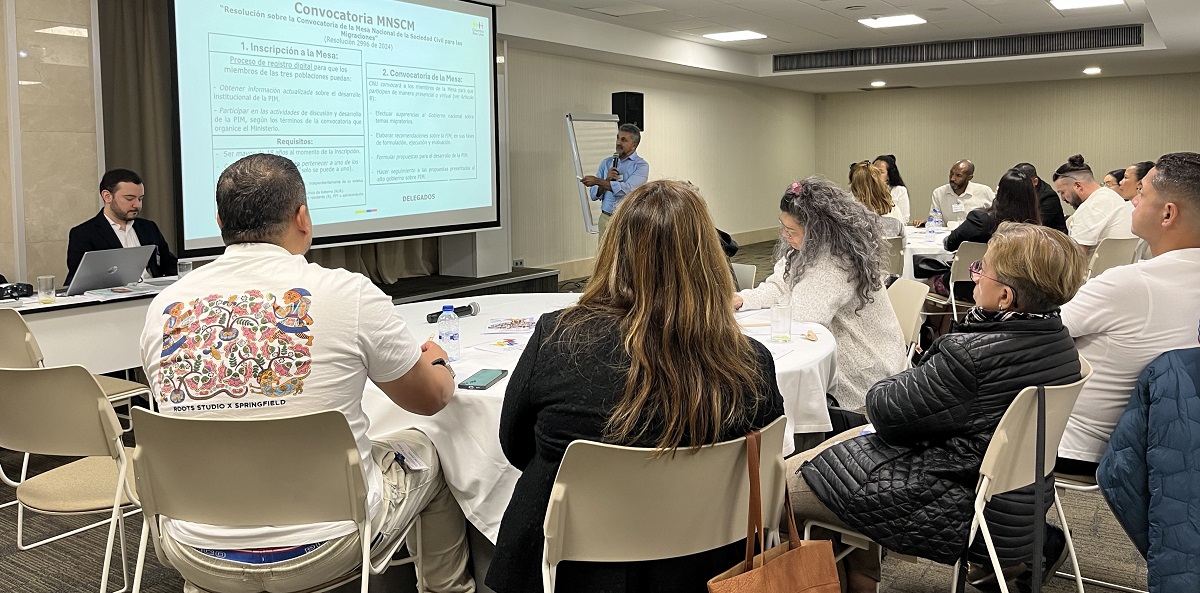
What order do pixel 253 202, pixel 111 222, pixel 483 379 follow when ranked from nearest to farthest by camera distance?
pixel 253 202
pixel 483 379
pixel 111 222

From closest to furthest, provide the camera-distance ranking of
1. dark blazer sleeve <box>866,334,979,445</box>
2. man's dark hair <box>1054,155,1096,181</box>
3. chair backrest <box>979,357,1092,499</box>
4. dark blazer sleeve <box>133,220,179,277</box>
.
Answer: chair backrest <box>979,357,1092,499</box>
dark blazer sleeve <box>866,334,979,445</box>
dark blazer sleeve <box>133,220,179,277</box>
man's dark hair <box>1054,155,1096,181</box>

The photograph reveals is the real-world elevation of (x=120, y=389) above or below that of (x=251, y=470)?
below

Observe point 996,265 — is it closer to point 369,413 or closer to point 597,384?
point 597,384

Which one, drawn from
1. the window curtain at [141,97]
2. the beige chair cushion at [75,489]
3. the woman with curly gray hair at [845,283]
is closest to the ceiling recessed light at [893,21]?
the window curtain at [141,97]

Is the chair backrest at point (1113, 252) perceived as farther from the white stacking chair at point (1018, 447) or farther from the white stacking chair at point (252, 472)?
the white stacking chair at point (252, 472)

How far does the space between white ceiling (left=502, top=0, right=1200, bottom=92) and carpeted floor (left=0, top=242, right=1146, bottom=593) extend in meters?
5.51

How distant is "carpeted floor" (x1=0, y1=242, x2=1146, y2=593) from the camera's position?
2957 mm

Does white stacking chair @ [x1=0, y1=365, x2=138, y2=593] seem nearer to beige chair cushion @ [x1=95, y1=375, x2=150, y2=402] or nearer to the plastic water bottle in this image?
the plastic water bottle

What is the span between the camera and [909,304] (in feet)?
12.8

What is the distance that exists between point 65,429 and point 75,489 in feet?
0.95

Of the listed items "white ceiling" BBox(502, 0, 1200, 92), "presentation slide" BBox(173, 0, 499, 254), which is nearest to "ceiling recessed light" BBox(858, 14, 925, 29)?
"white ceiling" BBox(502, 0, 1200, 92)

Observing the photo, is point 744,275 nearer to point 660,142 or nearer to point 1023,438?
point 1023,438

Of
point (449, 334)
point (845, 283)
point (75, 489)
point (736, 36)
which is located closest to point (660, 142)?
point (736, 36)

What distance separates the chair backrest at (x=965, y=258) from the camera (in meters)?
5.64
